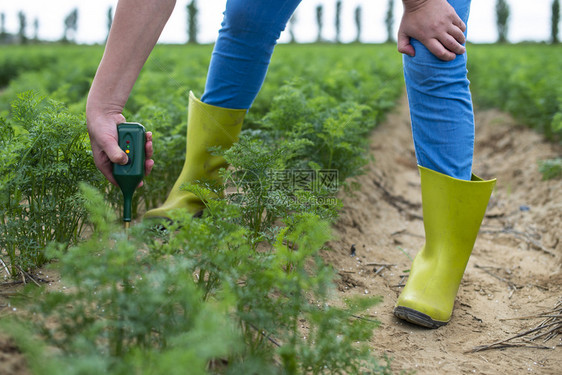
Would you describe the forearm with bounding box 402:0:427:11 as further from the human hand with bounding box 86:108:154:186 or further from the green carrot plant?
the green carrot plant

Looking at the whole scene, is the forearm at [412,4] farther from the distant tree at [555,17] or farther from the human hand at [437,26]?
the distant tree at [555,17]

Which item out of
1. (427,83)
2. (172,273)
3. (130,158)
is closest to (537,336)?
(427,83)

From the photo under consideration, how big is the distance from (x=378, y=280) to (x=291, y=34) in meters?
58.3

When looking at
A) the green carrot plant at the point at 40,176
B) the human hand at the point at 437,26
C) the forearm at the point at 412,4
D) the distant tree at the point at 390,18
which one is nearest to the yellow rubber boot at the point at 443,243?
the human hand at the point at 437,26

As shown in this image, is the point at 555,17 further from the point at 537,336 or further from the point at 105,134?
the point at 105,134

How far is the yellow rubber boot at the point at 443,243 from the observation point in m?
2.10

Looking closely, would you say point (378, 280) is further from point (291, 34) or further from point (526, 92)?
point (291, 34)

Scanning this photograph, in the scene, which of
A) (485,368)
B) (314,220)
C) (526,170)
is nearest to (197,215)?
(314,220)

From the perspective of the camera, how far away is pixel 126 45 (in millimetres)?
1758

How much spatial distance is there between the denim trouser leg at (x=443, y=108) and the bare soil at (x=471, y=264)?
61 cm

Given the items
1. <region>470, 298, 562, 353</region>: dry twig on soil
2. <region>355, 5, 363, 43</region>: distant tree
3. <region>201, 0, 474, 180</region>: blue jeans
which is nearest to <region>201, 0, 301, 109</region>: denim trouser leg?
<region>201, 0, 474, 180</region>: blue jeans

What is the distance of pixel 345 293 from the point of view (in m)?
2.34

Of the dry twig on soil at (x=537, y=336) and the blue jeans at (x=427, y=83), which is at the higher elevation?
the blue jeans at (x=427, y=83)

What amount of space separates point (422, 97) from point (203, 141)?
47.8 inches
